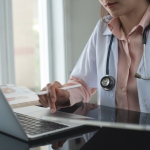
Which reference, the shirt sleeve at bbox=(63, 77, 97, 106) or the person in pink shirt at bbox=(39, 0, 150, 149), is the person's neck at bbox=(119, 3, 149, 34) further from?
the shirt sleeve at bbox=(63, 77, 97, 106)

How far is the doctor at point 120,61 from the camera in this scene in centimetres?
81

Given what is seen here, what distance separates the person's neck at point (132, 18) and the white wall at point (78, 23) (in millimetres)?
1233

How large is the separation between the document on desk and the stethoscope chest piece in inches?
12.3

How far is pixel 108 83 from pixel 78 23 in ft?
4.71

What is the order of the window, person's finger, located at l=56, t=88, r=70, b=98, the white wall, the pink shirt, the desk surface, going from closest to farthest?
the desk surface, person's finger, located at l=56, t=88, r=70, b=98, the pink shirt, the window, the white wall

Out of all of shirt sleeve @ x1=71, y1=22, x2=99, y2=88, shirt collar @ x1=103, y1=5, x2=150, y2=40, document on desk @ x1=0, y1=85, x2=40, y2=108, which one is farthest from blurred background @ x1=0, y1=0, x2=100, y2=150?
shirt collar @ x1=103, y1=5, x2=150, y2=40

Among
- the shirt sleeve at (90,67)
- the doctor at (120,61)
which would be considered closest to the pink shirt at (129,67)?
the doctor at (120,61)

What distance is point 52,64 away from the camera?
221cm

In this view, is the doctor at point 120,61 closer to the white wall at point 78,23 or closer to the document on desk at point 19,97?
the document on desk at point 19,97

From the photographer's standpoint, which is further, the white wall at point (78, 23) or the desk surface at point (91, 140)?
the white wall at point (78, 23)

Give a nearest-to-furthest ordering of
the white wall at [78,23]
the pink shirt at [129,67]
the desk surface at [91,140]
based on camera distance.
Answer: the desk surface at [91,140]
the pink shirt at [129,67]
the white wall at [78,23]

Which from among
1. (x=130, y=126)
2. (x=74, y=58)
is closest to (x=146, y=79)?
(x=130, y=126)

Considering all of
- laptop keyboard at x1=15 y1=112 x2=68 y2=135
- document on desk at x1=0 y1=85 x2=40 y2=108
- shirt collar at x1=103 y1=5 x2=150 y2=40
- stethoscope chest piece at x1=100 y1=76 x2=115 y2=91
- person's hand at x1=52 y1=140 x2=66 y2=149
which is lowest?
document on desk at x1=0 y1=85 x2=40 y2=108

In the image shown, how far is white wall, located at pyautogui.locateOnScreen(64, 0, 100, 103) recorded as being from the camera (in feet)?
7.05
